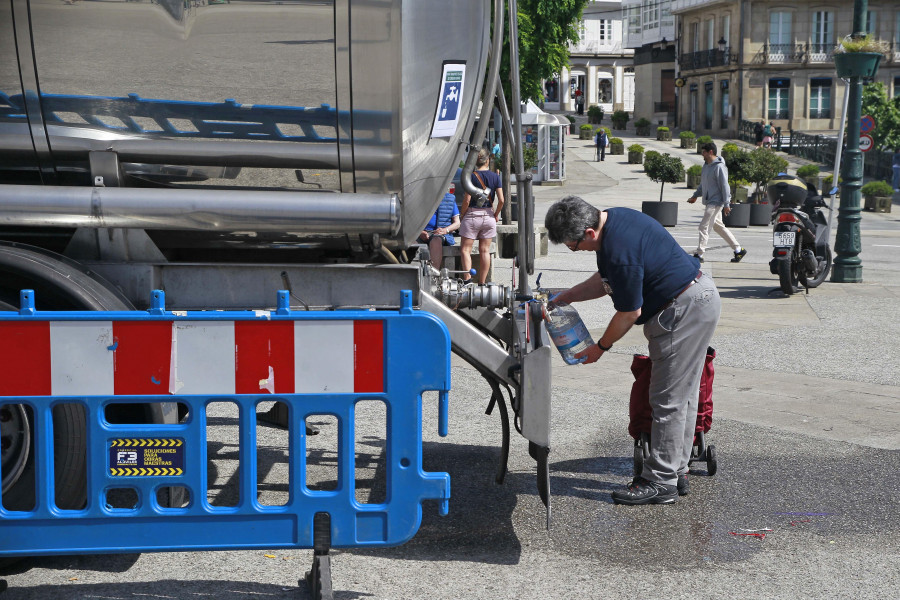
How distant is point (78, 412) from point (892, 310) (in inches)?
373

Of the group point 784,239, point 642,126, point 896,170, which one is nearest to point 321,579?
point 784,239

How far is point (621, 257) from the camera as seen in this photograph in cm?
483

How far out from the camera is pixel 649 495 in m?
5.16

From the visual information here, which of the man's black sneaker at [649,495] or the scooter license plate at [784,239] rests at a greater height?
the scooter license plate at [784,239]

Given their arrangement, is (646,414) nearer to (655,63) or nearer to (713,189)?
(713,189)

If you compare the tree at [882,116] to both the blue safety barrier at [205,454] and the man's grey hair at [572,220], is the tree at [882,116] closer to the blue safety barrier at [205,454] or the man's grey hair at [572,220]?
the man's grey hair at [572,220]

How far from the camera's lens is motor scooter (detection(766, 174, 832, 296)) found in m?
11.9

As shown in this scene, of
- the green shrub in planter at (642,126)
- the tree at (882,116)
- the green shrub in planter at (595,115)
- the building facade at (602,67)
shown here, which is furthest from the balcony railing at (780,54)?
the building facade at (602,67)

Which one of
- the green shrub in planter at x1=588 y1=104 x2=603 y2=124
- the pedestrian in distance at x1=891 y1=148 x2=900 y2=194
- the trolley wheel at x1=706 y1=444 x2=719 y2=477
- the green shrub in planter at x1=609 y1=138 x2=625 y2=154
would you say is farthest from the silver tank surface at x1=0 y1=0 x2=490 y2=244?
the green shrub in planter at x1=588 y1=104 x2=603 y2=124

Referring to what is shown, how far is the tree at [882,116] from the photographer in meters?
37.2

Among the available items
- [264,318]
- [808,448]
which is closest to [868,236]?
[808,448]

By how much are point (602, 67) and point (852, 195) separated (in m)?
77.6

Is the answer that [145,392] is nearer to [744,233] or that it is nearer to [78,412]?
[78,412]

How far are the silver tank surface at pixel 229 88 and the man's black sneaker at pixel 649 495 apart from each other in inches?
75.7
